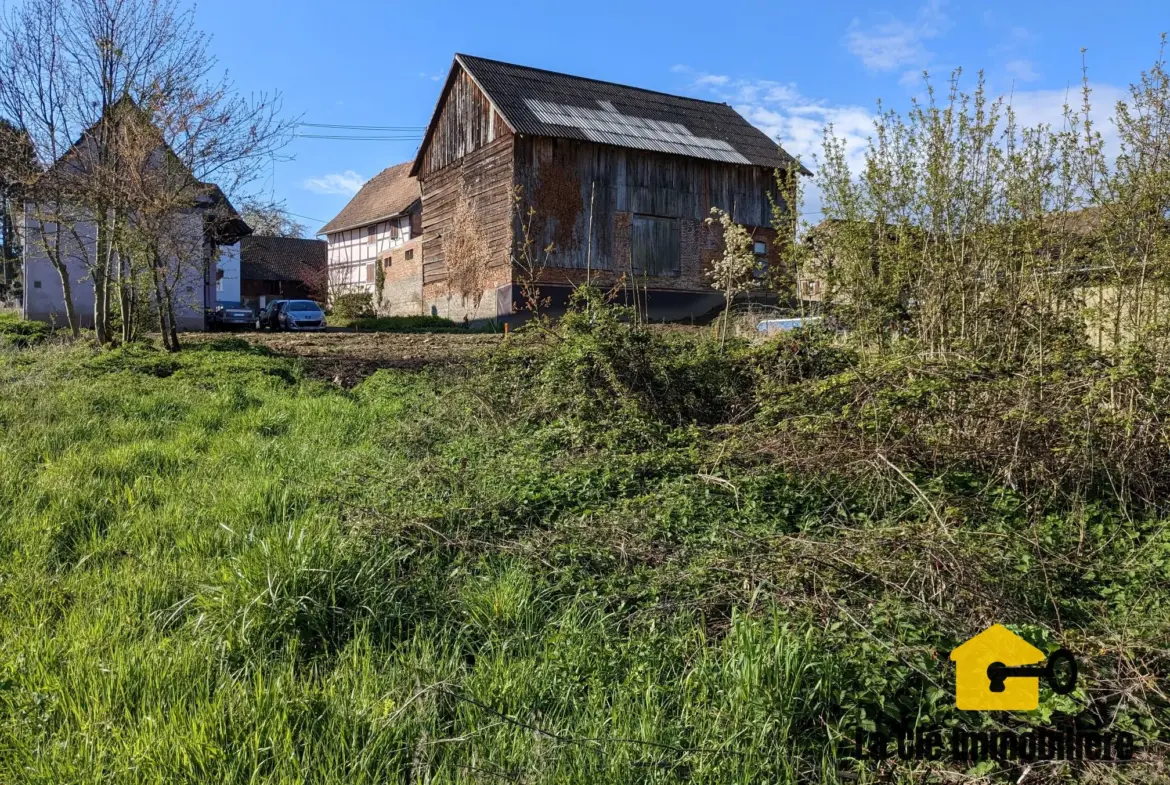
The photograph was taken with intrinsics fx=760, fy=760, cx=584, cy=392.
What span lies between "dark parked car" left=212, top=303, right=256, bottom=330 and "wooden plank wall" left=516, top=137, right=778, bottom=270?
1324 cm

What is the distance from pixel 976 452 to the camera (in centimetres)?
455

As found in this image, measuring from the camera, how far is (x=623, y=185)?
24.2m

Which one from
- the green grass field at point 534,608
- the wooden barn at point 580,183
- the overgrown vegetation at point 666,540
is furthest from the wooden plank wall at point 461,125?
the green grass field at point 534,608

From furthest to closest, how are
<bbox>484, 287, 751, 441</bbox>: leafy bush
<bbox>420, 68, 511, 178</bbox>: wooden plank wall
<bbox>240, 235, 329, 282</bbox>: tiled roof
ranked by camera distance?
<bbox>240, 235, 329, 282</bbox>: tiled roof
<bbox>420, 68, 511, 178</bbox>: wooden plank wall
<bbox>484, 287, 751, 441</bbox>: leafy bush

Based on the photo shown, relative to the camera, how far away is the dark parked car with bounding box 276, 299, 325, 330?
95.3 feet

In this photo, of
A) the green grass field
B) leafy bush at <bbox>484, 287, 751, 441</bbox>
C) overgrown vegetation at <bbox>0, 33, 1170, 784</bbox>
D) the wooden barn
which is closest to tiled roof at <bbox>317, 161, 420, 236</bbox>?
the wooden barn

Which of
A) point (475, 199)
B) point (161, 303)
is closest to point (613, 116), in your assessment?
point (475, 199)

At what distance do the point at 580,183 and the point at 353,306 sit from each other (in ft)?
53.1

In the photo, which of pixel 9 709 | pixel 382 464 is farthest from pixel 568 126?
pixel 9 709

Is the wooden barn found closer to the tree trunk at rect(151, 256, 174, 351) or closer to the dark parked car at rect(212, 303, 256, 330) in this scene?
the dark parked car at rect(212, 303, 256, 330)

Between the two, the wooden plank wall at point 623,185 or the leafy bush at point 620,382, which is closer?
the leafy bush at point 620,382

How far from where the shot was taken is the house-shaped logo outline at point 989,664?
243 centimetres

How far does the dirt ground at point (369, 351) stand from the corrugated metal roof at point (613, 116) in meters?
8.36

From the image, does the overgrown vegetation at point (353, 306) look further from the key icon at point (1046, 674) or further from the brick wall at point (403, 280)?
the key icon at point (1046, 674)
